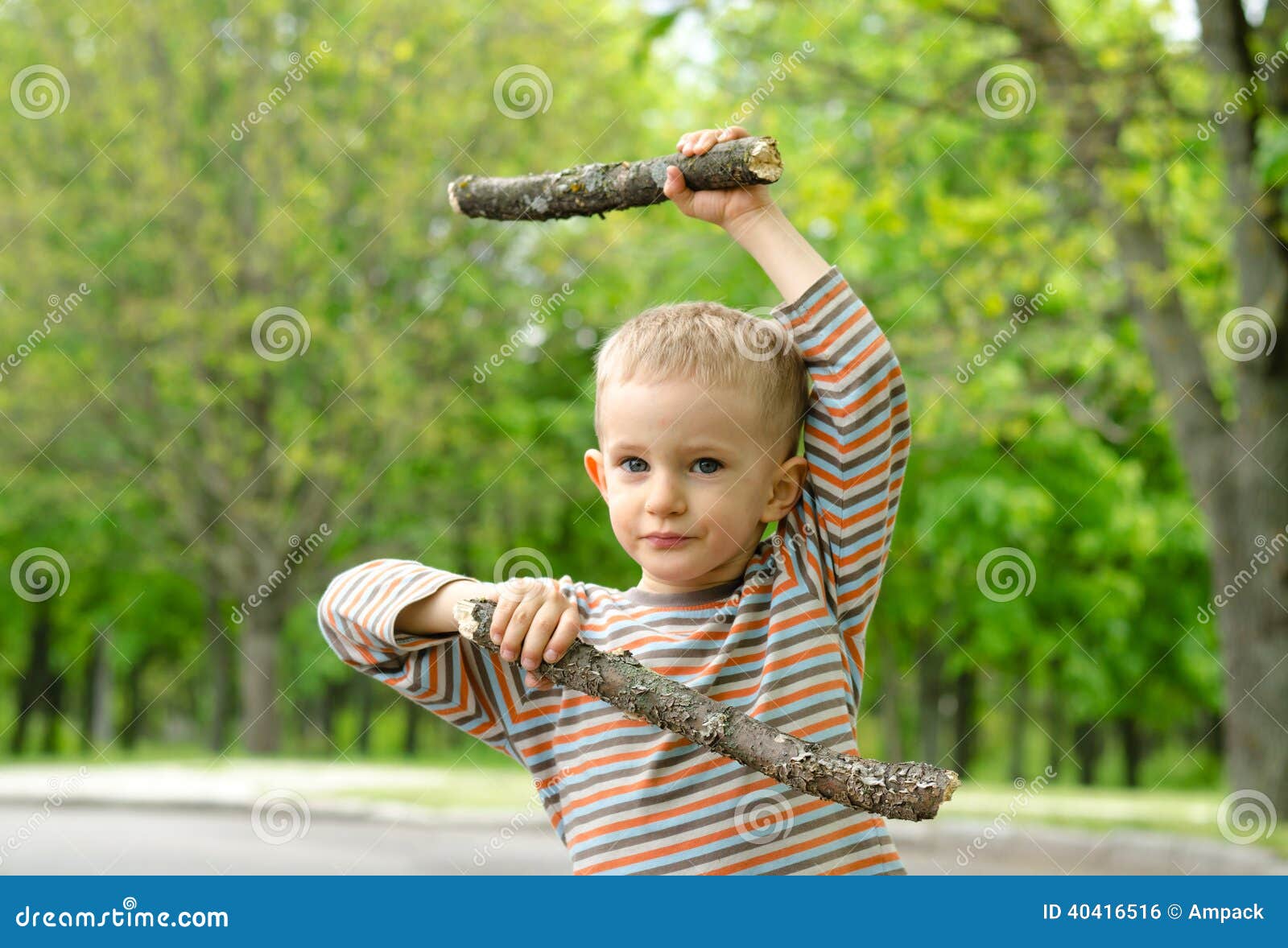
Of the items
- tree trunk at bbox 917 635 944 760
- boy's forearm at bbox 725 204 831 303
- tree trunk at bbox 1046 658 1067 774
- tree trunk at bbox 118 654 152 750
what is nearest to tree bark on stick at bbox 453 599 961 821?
boy's forearm at bbox 725 204 831 303

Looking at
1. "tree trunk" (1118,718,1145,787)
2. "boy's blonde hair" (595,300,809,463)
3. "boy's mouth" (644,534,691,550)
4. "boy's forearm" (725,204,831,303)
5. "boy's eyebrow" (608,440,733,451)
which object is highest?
"boy's forearm" (725,204,831,303)

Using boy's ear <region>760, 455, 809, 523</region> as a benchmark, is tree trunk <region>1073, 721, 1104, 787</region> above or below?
below

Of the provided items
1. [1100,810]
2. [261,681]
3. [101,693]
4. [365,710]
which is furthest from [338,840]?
[365,710]

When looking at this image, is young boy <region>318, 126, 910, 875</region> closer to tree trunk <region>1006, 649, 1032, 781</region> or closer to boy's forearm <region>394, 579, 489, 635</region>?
boy's forearm <region>394, 579, 489, 635</region>

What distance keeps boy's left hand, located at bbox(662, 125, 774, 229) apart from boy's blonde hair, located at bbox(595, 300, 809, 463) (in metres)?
0.16

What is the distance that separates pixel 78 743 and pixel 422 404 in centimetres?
1428

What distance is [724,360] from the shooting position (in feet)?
6.57

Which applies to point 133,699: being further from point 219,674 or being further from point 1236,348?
point 1236,348

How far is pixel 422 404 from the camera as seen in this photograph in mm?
16984

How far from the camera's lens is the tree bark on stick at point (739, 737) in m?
1.60

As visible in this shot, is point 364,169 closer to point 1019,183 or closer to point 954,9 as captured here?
point 1019,183

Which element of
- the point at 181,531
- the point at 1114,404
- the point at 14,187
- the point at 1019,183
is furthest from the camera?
the point at 181,531

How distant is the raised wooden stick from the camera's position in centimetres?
191

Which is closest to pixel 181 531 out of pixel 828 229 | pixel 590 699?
pixel 828 229
